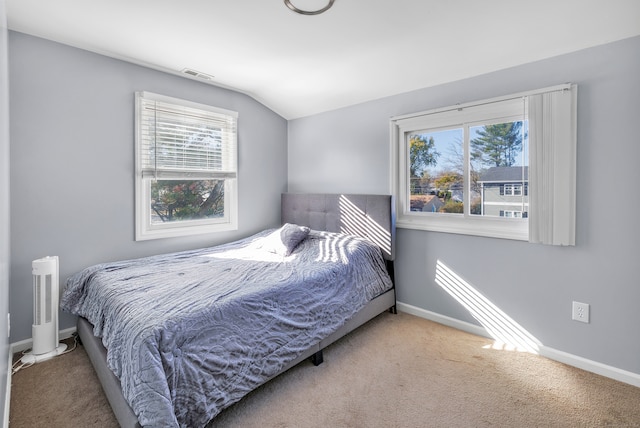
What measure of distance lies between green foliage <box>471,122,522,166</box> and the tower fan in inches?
136

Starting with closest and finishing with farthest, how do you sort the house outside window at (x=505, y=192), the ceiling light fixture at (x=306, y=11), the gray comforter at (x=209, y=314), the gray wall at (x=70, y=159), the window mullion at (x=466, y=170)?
the gray comforter at (x=209, y=314), the ceiling light fixture at (x=306, y=11), the gray wall at (x=70, y=159), the house outside window at (x=505, y=192), the window mullion at (x=466, y=170)

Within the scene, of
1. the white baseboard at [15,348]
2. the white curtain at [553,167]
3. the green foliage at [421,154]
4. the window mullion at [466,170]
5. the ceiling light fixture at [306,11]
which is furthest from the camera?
the green foliage at [421,154]

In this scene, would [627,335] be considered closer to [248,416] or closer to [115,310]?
[248,416]

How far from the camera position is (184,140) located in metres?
3.16

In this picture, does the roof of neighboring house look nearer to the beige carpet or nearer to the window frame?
the window frame

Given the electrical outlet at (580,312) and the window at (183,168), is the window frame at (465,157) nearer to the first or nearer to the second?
the electrical outlet at (580,312)

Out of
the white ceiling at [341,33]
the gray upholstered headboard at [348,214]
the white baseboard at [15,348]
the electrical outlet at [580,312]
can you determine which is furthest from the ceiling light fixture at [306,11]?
the white baseboard at [15,348]

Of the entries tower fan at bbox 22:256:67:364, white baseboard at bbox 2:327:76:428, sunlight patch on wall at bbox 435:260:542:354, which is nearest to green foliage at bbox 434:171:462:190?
sunlight patch on wall at bbox 435:260:542:354

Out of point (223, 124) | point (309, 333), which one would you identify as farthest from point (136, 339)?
point (223, 124)

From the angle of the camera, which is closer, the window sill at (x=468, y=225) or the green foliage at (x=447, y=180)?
the window sill at (x=468, y=225)

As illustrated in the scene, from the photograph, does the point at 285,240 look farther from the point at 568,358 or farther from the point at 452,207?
the point at 568,358

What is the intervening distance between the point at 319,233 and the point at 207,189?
1.31 meters

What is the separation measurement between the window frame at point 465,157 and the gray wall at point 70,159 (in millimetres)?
2219

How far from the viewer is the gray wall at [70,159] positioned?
229 cm
